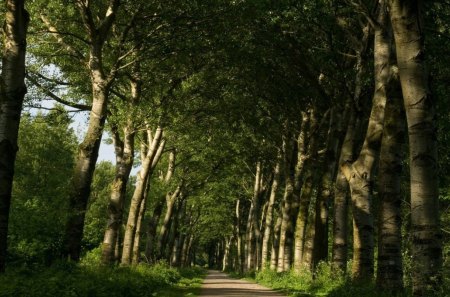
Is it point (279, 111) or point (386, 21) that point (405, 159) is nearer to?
point (279, 111)

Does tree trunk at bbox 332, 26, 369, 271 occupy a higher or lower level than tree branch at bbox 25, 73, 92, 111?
lower

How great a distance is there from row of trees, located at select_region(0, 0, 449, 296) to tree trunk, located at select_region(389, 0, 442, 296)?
0.02 meters

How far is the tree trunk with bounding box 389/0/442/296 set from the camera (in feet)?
24.8

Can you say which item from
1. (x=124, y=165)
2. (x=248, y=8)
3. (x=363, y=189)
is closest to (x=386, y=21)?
(x=363, y=189)

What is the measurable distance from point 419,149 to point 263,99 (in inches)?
884

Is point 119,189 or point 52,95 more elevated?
point 52,95

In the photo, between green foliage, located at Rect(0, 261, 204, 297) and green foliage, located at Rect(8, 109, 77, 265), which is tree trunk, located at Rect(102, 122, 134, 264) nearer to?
green foliage, located at Rect(8, 109, 77, 265)

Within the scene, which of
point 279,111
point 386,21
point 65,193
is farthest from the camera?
point 279,111

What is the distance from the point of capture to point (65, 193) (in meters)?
16.3

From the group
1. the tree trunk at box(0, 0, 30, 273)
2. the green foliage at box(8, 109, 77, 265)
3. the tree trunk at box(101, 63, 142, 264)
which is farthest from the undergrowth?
the green foliage at box(8, 109, 77, 265)

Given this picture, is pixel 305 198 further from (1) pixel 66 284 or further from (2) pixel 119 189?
(1) pixel 66 284

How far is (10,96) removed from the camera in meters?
10.0

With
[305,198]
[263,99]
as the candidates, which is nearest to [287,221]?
[305,198]

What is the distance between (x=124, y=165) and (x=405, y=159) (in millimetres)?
15210
